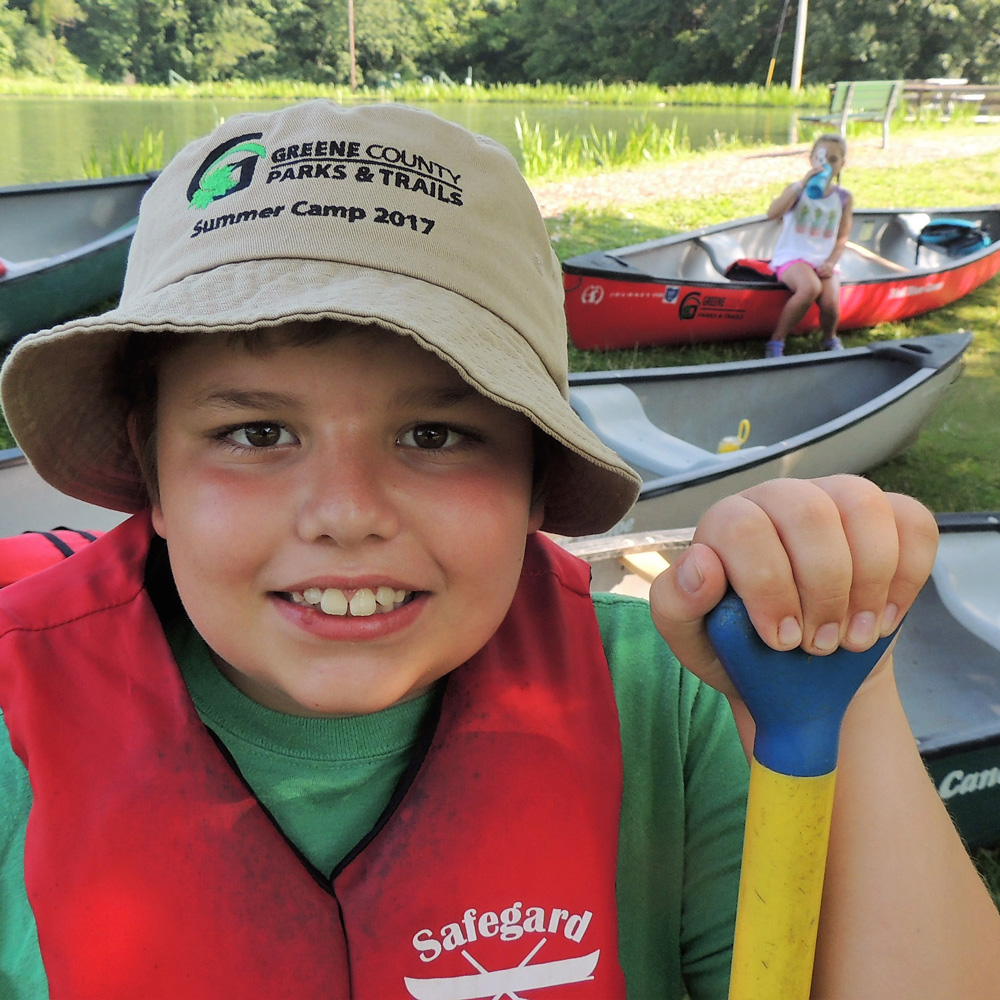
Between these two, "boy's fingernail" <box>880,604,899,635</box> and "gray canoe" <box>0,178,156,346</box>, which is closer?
"boy's fingernail" <box>880,604,899,635</box>

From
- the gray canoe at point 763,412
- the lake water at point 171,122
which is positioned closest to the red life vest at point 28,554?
the gray canoe at point 763,412

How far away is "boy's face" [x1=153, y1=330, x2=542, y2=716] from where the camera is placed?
876mm

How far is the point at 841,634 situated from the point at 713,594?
0.36 feet

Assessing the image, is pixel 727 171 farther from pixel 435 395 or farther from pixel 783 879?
pixel 783 879

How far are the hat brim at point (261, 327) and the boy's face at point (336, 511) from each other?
56 mm

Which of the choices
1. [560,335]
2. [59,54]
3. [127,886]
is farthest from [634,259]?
[59,54]

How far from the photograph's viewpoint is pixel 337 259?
876mm

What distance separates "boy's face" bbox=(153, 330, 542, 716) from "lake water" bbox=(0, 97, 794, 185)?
11.7 meters

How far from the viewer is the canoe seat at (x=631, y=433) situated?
12.0ft

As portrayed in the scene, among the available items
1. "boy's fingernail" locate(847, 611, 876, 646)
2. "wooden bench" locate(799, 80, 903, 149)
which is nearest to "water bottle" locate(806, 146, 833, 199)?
"boy's fingernail" locate(847, 611, 876, 646)

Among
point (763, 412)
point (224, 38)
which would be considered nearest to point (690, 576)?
point (763, 412)

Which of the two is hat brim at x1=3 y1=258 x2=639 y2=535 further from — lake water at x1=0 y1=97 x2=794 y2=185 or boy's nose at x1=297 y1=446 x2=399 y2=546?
lake water at x1=0 y1=97 x2=794 y2=185

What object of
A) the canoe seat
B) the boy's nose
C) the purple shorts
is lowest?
the canoe seat

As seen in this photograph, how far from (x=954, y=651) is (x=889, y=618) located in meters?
2.58
